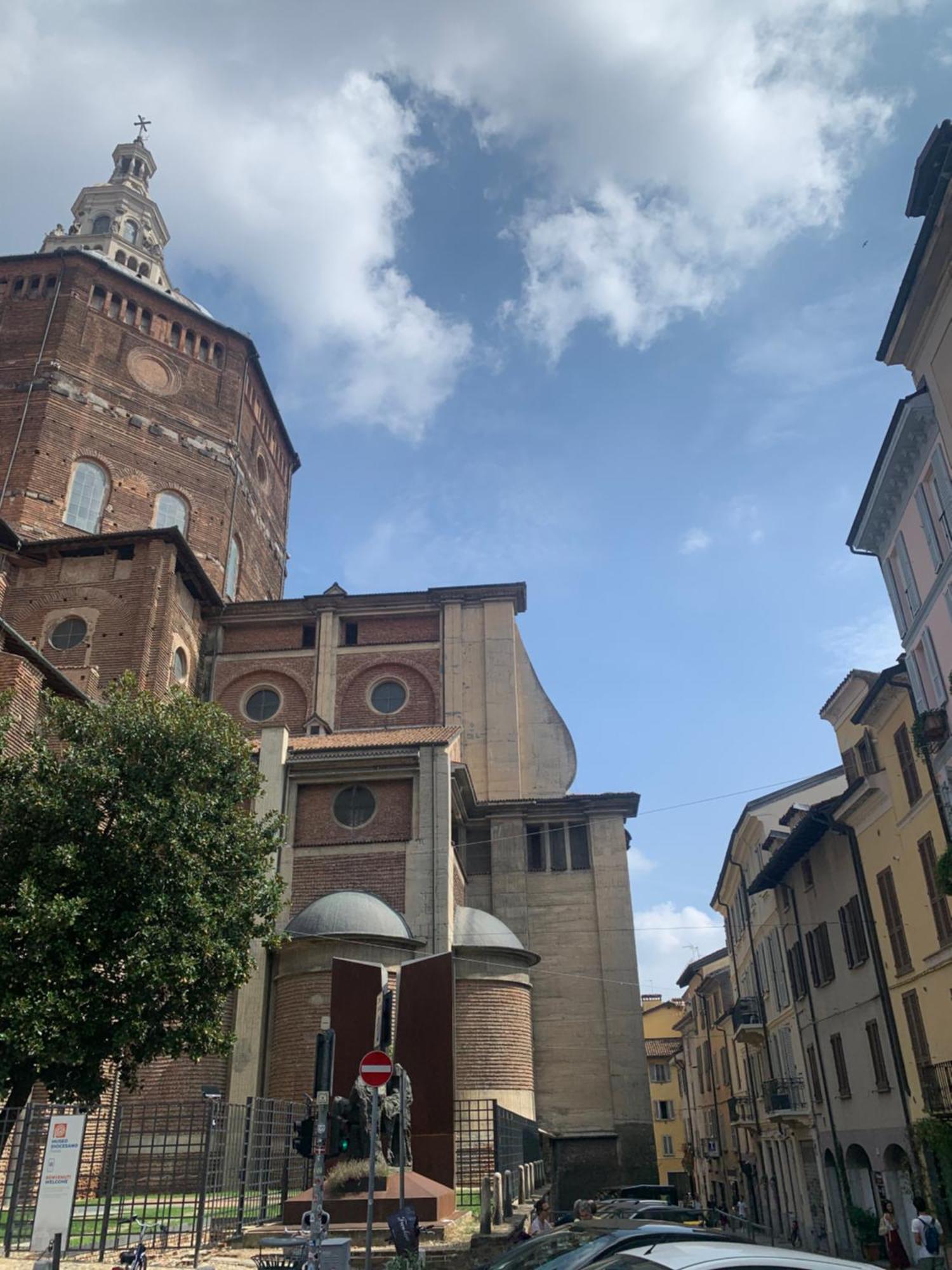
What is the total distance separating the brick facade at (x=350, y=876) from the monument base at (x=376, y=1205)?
13.2m

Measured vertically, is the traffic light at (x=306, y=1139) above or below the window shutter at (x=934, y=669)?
below

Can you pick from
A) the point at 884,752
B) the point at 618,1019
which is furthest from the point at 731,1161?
the point at 884,752

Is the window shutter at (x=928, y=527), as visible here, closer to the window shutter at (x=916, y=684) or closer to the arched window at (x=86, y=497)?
the window shutter at (x=916, y=684)

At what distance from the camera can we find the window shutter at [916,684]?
18031mm

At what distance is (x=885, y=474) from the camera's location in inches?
703

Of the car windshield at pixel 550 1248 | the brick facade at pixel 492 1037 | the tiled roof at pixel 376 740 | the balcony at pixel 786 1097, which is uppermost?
the tiled roof at pixel 376 740

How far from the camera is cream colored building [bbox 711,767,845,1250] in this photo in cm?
2784

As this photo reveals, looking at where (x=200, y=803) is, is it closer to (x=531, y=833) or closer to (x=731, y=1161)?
(x=531, y=833)

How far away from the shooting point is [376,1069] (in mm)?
10547

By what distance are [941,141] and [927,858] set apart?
12604 mm

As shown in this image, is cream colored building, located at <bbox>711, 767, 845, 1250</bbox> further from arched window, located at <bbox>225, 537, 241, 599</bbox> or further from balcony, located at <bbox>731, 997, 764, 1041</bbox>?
arched window, located at <bbox>225, 537, 241, 599</bbox>

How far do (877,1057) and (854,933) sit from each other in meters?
2.69

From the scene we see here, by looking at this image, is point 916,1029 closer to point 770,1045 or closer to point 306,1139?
point 306,1139

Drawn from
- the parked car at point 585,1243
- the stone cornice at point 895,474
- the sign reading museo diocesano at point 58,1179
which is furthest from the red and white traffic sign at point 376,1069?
the stone cornice at point 895,474
